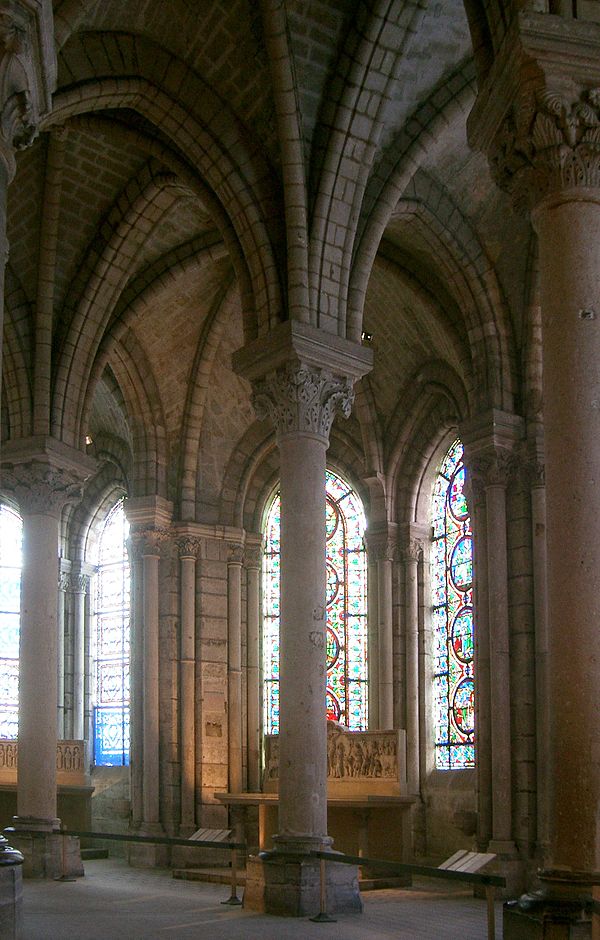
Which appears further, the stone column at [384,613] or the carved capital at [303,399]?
the stone column at [384,613]

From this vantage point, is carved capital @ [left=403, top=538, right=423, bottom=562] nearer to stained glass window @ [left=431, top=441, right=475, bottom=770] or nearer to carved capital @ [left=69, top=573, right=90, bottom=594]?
stained glass window @ [left=431, top=441, right=475, bottom=770]

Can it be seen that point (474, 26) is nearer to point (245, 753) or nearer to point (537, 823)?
point (537, 823)

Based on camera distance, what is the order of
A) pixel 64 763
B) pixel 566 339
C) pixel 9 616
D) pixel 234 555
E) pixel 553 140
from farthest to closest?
1. pixel 9 616
2. pixel 234 555
3. pixel 64 763
4. pixel 553 140
5. pixel 566 339

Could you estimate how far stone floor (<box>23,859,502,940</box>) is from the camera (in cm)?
1054

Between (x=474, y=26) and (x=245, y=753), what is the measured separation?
561 inches

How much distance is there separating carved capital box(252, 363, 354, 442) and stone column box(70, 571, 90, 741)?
42.0ft

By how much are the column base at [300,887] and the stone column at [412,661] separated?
756 cm

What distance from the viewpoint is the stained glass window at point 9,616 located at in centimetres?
2520

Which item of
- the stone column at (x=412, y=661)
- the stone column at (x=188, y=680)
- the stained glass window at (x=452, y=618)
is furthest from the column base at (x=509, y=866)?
the stone column at (x=188, y=680)

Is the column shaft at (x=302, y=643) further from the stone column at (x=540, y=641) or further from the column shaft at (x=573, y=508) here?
the column shaft at (x=573, y=508)

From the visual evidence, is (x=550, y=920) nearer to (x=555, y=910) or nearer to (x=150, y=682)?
(x=555, y=910)

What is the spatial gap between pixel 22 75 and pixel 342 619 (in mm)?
14732

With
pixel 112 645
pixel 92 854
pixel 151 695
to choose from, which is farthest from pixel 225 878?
pixel 112 645

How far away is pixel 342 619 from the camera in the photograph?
21812 millimetres
